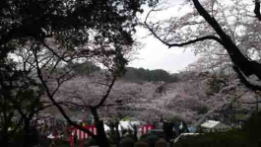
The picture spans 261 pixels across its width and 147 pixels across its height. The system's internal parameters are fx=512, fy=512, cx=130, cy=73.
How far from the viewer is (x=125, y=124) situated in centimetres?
4853

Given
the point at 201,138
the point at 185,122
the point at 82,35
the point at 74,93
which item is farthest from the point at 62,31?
the point at 185,122

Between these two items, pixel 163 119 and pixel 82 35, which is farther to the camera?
pixel 163 119

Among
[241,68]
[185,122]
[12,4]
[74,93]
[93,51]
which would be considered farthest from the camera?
[185,122]

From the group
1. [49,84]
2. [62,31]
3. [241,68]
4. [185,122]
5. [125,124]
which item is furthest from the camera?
[125,124]

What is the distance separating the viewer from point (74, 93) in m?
28.0

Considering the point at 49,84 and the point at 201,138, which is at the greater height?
the point at 49,84

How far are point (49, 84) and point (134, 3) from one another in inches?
659

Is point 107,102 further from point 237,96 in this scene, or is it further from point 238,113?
point 238,113

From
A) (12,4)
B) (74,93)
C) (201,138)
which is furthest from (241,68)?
(74,93)

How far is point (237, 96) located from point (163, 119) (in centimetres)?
1321

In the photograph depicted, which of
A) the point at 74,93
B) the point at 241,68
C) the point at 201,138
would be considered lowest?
the point at 201,138

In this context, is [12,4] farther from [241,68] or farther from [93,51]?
[93,51]

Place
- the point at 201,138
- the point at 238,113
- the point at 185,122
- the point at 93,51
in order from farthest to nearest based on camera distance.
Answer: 1. the point at 238,113
2. the point at 185,122
3. the point at 93,51
4. the point at 201,138

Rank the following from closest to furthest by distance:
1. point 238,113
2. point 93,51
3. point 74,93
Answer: point 93,51 → point 74,93 → point 238,113
